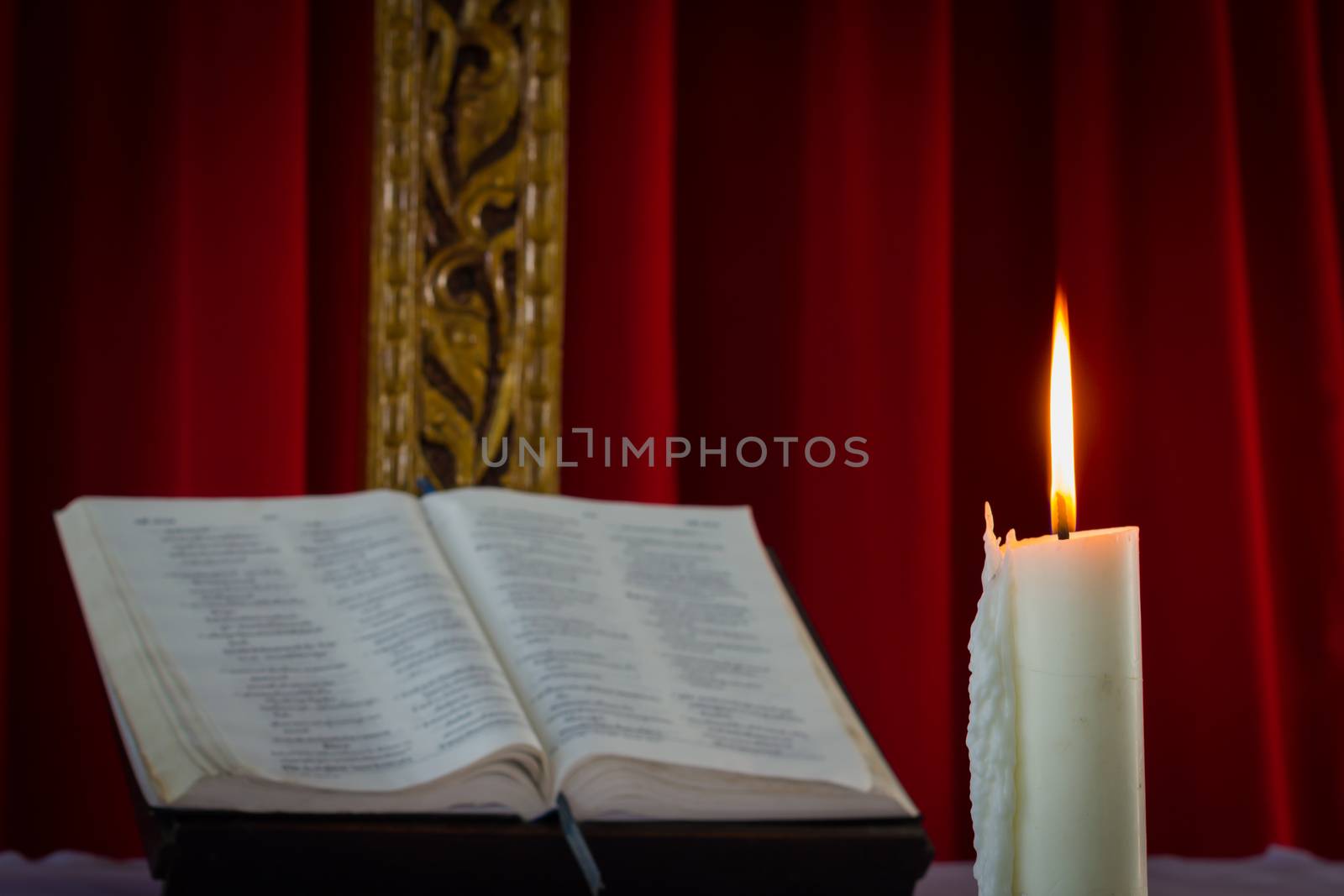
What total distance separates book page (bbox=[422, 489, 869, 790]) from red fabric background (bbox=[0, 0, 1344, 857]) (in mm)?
503

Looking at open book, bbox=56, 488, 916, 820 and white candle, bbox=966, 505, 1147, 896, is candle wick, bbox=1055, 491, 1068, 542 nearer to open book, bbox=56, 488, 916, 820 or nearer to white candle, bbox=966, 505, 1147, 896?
white candle, bbox=966, 505, 1147, 896

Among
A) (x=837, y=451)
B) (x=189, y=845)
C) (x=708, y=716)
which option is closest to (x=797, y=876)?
(x=708, y=716)

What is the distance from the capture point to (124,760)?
0.48 m

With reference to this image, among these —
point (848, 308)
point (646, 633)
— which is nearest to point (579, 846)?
point (646, 633)

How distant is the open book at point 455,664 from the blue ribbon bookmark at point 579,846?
0.03 feet

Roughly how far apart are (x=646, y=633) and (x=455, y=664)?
0.30 ft

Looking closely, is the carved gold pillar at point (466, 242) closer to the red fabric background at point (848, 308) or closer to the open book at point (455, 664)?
the red fabric background at point (848, 308)

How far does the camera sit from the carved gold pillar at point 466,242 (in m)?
1.12

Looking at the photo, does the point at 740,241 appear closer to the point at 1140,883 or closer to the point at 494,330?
the point at 494,330

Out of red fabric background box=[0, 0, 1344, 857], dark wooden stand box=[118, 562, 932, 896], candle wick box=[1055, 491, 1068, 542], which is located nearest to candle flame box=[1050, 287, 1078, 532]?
candle wick box=[1055, 491, 1068, 542]

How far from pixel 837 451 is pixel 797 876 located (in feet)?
2.27

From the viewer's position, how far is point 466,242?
1137 millimetres

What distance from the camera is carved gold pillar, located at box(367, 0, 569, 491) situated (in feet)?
3.67

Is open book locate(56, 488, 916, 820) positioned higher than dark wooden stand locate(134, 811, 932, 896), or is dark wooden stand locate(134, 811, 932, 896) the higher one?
open book locate(56, 488, 916, 820)
